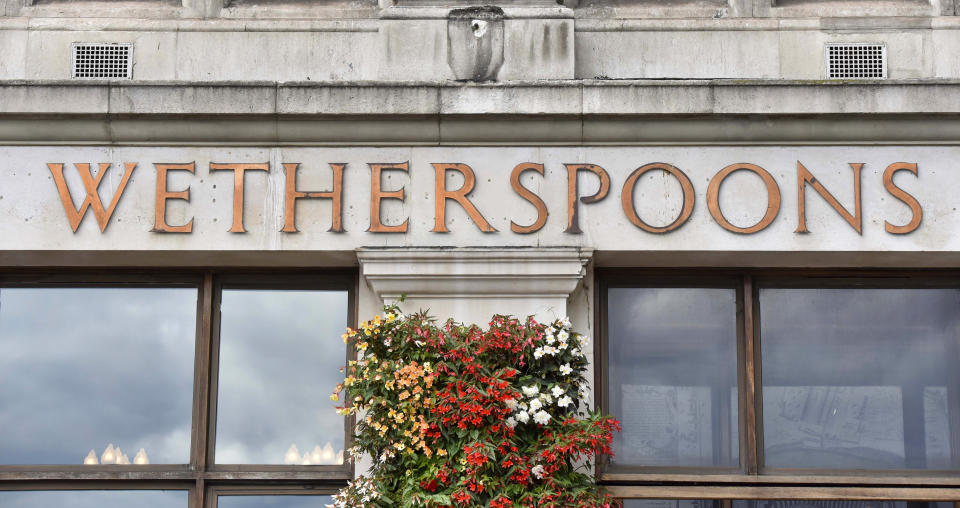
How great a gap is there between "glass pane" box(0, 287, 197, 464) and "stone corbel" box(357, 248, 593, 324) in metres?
1.48

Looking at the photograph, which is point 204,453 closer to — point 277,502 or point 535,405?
point 277,502

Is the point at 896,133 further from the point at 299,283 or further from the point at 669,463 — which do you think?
the point at 299,283

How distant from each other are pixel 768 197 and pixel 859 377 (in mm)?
1319

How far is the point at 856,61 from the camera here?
7.97 meters

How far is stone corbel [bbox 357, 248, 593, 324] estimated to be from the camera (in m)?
7.49

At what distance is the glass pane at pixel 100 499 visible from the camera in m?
7.78

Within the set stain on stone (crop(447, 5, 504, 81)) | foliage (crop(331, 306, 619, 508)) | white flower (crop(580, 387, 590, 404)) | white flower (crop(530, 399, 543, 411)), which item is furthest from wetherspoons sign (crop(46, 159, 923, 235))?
white flower (crop(530, 399, 543, 411))

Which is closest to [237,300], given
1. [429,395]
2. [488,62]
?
[429,395]

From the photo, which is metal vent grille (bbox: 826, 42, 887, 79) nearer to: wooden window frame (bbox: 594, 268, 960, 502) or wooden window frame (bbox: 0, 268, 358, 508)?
wooden window frame (bbox: 594, 268, 960, 502)

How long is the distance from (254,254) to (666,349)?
267 cm

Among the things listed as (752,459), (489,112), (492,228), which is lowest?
(752,459)

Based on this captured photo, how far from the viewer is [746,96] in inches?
299

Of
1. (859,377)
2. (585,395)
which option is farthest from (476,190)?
(859,377)

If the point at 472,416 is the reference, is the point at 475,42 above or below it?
above
